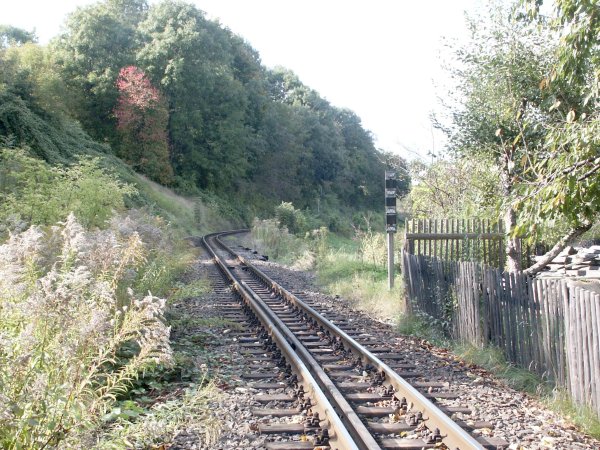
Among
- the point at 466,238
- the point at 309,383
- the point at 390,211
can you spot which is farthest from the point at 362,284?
the point at 309,383

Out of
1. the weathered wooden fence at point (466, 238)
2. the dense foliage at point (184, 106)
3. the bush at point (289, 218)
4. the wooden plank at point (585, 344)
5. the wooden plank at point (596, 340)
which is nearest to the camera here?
the wooden plank at point (596, 340)

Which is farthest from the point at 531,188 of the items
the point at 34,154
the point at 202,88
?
the point at 202,88

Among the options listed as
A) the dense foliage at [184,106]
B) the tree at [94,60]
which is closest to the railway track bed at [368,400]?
the dense foliage at [184,106]

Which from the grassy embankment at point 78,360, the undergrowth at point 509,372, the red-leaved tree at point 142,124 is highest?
the red-leaved tree at point 142,124

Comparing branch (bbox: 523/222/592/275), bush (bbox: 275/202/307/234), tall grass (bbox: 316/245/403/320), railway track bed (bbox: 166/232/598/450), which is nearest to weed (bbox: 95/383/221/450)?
railway track bed (bbox: 166/232/598/450)

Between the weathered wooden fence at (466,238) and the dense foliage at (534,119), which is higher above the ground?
the dense foliage at (534,119)

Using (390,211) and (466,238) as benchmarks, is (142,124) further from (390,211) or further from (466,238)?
(466,238)

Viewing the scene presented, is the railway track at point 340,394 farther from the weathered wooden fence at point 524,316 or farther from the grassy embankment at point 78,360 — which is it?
the weathered wooden fence at point 524,316

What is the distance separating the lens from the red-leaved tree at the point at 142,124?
4500 cm

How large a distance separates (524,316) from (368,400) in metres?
2.23

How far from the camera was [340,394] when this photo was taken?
6.20 metres

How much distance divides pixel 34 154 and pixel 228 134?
28563 millimetres

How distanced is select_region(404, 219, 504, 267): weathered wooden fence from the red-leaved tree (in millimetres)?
36312

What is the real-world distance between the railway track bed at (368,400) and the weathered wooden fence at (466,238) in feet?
9.40
